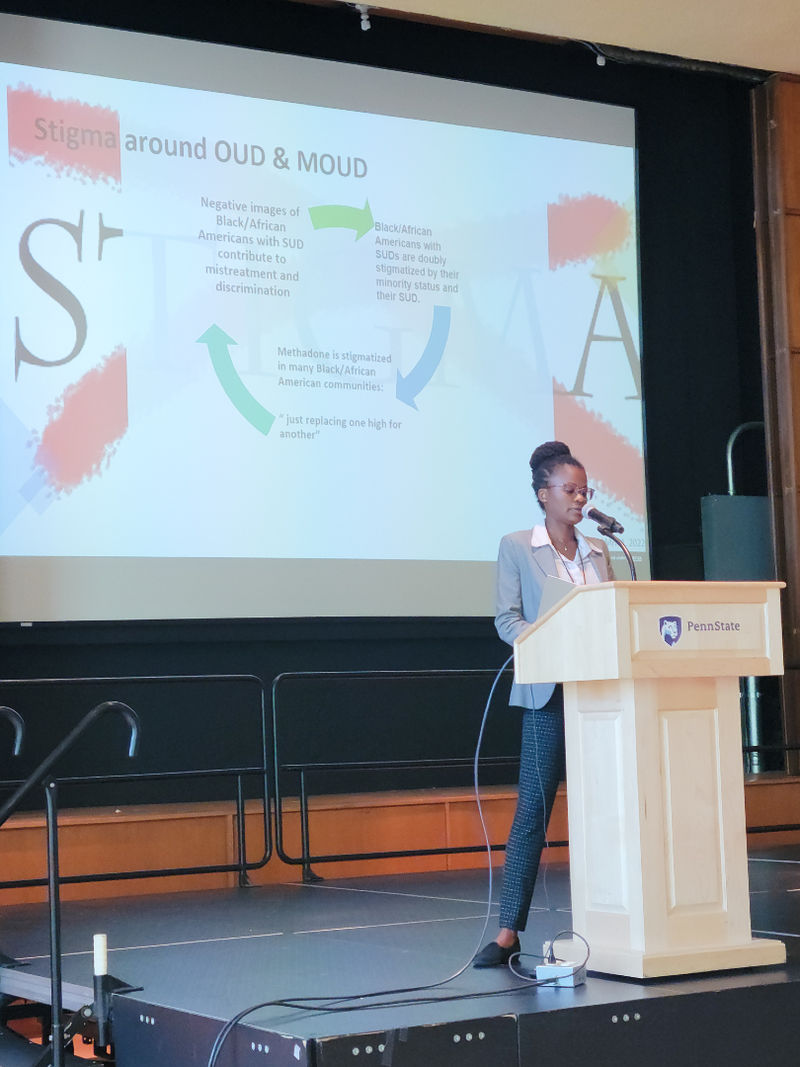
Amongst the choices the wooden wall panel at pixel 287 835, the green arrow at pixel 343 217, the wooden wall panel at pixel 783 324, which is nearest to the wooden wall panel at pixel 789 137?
the wooden wall panel at pixel 783 324

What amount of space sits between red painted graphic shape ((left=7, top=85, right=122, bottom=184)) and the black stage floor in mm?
3101

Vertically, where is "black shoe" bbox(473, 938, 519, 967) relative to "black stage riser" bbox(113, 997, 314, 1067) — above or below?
above

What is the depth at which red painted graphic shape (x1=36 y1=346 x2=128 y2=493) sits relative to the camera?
19.0 feet

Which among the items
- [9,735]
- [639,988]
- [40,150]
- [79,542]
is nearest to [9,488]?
[79,542]

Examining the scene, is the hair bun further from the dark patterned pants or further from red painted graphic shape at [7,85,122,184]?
red painted graphic shape at [7,85,122,184]

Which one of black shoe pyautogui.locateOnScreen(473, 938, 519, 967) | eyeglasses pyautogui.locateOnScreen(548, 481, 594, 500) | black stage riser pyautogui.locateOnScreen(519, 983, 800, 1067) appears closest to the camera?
black stage riser pyautogui.locateOnScreen(519, 983, 800, 1067)

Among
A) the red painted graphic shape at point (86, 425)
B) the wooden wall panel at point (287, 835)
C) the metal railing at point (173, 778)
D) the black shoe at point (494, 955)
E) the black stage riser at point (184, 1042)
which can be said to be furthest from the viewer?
the red painted graphic shape at point (86, 425)

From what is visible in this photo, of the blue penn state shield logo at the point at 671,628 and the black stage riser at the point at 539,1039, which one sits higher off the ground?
the blue penn state shield logo at the point at 671,628

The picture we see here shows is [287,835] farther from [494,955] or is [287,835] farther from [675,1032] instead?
[675,1032]

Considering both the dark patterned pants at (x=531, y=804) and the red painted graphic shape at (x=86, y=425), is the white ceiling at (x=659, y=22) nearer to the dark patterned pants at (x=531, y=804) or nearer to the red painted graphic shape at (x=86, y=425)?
the red painted graphic shape at (x=86, y=425)

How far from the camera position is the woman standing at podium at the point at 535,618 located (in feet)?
11.1

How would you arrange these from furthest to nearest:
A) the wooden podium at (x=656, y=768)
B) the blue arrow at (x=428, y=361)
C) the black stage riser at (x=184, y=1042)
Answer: the blue arrow at (x=428, y=361)
the wooden podium at (x=656, y=768)
the black stage riser at (x=184, y=1042)

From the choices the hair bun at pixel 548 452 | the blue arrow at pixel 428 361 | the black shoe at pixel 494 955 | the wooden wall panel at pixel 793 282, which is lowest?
the black shoe at pixel 494 955

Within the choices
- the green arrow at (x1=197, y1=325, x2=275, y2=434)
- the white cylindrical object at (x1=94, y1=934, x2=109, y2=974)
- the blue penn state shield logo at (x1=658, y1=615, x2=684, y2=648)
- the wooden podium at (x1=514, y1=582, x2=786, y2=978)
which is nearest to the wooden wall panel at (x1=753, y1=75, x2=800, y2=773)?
the green arrow at (x1=197, y1=325, x2=275, y2=434)
